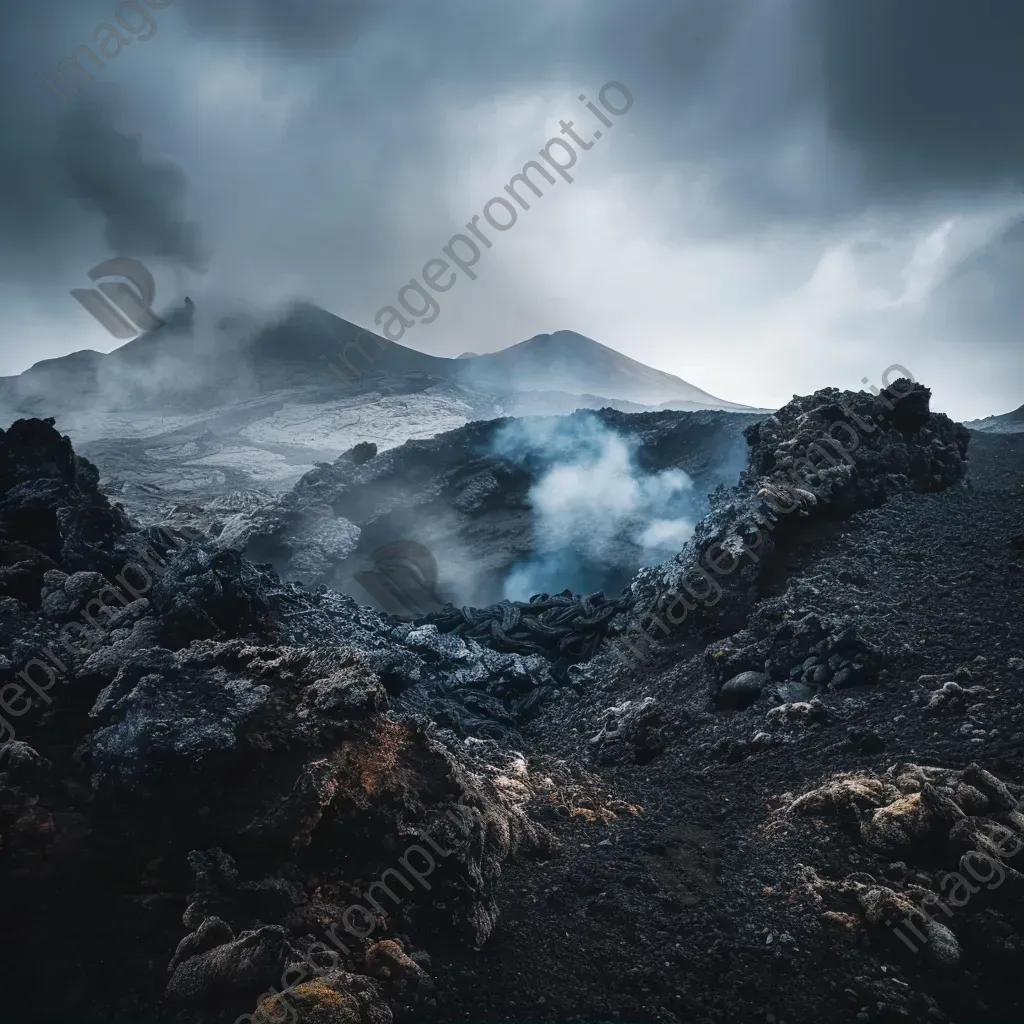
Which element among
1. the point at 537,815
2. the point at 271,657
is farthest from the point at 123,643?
the point at 537,815

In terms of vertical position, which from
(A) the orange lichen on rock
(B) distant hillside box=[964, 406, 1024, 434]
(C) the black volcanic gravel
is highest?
(B) distant hillside box=[964, 406, 1024, 434]

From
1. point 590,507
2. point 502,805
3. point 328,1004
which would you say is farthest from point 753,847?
point 590,507

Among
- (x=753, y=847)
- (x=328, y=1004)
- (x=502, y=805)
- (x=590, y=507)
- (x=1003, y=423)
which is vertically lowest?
(x=328, y=1004)

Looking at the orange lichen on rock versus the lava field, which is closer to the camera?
the orange lichen on rock

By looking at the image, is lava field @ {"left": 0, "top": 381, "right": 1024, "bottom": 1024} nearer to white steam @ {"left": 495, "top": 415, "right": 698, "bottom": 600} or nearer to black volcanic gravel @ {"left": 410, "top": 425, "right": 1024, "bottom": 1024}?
black volcanic gravel @ {"left": 410, "top": 425, "right": 1024, "bottom": 1024}

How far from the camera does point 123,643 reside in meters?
7.20

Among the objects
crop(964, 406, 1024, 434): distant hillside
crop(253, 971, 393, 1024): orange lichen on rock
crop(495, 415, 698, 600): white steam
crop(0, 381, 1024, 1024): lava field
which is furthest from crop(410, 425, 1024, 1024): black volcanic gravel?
crop(964, 406, 1024, 434): distant hillside

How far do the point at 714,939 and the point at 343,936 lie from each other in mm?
2669

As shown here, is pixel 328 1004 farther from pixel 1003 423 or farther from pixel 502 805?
pixel 1003 423

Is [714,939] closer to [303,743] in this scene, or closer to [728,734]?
[303,743]

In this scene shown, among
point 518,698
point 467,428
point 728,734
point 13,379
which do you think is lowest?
point 13,379

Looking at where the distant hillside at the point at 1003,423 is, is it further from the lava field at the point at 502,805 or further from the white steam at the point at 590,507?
the lava field at the point at 502,805

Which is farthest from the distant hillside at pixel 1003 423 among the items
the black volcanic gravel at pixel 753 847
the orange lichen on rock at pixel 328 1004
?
the orange lichen on rock at pixel 328 1004

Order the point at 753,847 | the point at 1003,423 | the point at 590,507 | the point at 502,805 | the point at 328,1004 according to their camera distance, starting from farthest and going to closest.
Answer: the point at 1003,423 → the point at 590,507 → the point at 502,805 → the point at 753,847 → the point at 328,1004
